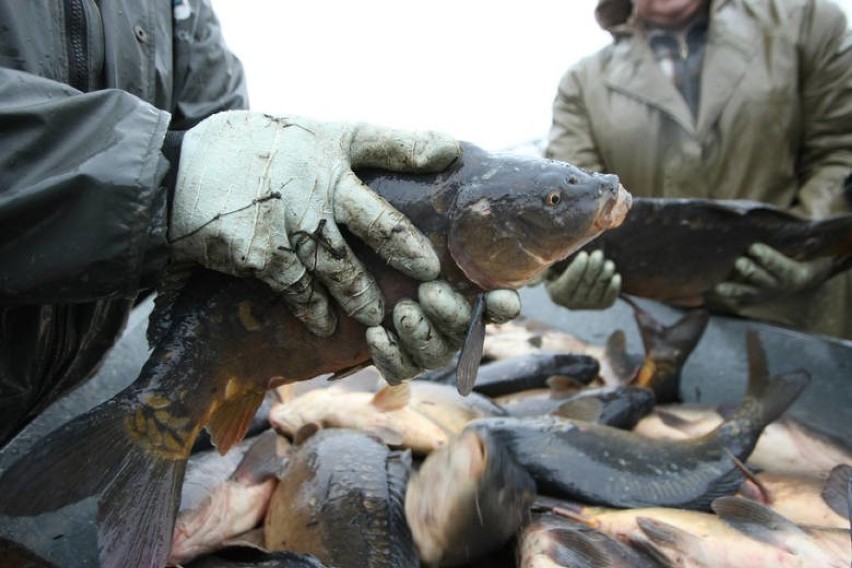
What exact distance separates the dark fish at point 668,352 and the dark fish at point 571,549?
1.71 meters

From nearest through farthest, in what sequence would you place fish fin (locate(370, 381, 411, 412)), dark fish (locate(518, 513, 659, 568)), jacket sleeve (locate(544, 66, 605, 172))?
dark fish (locate(518, 513, 659, 568)), fish fin (locate(370, 381, 411, 412)), jacket sleeve (locate(544, 66, 605, 172))

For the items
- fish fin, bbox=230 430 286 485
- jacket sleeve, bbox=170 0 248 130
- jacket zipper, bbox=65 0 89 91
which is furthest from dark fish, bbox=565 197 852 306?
jacket zipper, bbox=65 0 89 91

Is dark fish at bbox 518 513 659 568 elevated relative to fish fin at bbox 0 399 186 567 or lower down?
lower down

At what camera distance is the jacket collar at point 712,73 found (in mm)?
4160

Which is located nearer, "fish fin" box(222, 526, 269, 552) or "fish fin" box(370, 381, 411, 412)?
"fish fin" box(222, 526, 269, 552)

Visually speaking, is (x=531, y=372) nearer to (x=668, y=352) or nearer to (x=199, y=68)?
(x=668, y=352)

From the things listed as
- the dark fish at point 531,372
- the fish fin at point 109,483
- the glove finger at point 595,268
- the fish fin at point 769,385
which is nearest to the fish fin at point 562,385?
the dark fish at point 531,372

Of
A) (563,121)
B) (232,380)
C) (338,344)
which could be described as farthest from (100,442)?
(563,121)

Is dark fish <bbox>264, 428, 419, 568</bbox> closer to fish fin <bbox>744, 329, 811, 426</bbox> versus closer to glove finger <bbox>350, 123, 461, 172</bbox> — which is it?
glove finger <bbox>350, 123, 461, 172</bbox>

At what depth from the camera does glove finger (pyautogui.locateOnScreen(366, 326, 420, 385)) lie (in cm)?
151

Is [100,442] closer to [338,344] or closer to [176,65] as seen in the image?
[338,344]

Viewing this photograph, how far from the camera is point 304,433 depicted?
287 centimetres

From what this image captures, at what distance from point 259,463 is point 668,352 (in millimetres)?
2387

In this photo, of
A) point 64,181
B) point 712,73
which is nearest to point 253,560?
point 64,181
